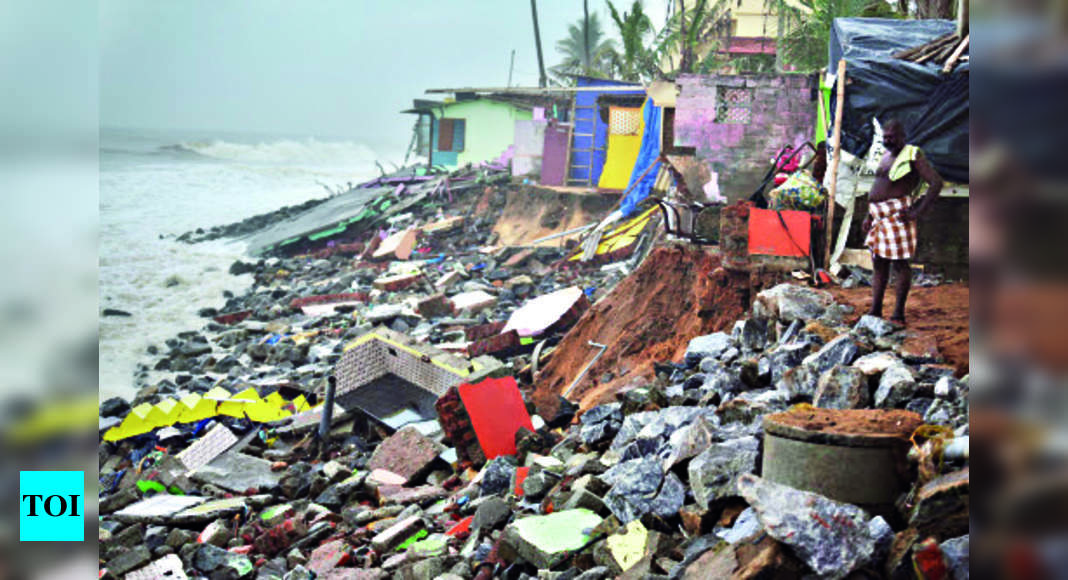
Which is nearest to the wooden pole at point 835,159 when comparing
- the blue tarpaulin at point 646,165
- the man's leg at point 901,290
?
the man's leg at point 901,290

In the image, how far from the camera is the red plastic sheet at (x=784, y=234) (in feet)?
23.8

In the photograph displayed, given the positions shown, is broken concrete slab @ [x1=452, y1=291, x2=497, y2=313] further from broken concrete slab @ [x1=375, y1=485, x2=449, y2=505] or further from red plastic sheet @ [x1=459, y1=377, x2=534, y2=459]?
broken concrete slab @ [x1=375, y1=485, x2=449, y2=505]

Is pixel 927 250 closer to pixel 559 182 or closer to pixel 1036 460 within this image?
pixel 1036 460

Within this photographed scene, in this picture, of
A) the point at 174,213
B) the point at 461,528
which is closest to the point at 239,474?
the point at 461,528

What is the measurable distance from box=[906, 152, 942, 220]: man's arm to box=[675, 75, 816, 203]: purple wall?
656 centimetres

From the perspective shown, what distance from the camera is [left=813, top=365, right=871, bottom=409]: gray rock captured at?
4.20 metres

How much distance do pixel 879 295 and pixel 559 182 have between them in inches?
688

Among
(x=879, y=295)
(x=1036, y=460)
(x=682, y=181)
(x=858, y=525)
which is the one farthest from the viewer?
(x=682, y=181)

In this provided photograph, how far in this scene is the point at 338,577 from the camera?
14.9 feet

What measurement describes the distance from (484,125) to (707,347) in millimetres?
23680

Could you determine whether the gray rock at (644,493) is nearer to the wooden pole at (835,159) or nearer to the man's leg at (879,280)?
the man's leg at (879,280)

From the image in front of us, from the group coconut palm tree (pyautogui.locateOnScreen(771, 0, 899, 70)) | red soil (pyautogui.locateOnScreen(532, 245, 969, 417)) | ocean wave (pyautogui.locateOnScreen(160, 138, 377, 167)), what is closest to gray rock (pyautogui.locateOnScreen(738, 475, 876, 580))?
red soil (pyautogui.locateOnScreen(532, 245, 969, 417))

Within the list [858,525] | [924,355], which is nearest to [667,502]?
[858,525]

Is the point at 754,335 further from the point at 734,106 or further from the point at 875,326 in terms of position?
the point at 734,106
